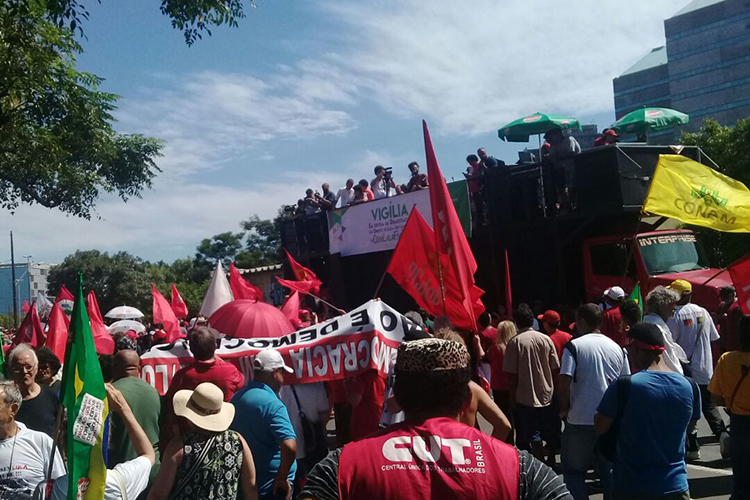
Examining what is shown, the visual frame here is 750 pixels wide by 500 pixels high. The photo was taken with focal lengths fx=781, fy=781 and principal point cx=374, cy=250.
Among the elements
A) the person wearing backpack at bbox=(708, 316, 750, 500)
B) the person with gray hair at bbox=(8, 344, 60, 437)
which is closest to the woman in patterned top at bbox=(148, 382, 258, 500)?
the person with gray hair at bbox=(8, 344, 60, 437)

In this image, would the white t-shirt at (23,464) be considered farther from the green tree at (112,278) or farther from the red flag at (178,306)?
the green tree at (112,278)

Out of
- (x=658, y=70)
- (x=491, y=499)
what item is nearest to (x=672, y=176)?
(x=491, y=499)

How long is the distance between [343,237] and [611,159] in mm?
6170

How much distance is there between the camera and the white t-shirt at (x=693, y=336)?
25.2 feet

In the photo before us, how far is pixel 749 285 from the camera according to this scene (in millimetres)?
7750

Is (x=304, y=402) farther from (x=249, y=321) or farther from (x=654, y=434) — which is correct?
(x=654, y=434)

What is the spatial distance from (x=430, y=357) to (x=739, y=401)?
11.8ft

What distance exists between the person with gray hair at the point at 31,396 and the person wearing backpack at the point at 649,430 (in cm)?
325

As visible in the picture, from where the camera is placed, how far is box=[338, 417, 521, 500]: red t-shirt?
2092 millimetres

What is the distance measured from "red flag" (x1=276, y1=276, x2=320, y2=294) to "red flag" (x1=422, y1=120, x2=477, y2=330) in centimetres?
592

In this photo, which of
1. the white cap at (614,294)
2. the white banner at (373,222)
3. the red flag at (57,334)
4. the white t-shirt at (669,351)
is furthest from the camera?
the white banner at (373,222)

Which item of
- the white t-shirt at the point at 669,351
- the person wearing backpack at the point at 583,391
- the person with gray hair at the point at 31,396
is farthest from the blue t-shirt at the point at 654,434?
the person with gray hair at the point at 31,396

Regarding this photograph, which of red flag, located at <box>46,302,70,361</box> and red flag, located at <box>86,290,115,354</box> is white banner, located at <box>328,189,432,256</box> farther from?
red flag, located at <box>46,302,70,361</box>

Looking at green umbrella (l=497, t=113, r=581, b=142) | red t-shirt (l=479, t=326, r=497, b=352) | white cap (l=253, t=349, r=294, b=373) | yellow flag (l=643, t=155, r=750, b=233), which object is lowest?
red t-shirt (l=479, t=326, r=497, b=352)
